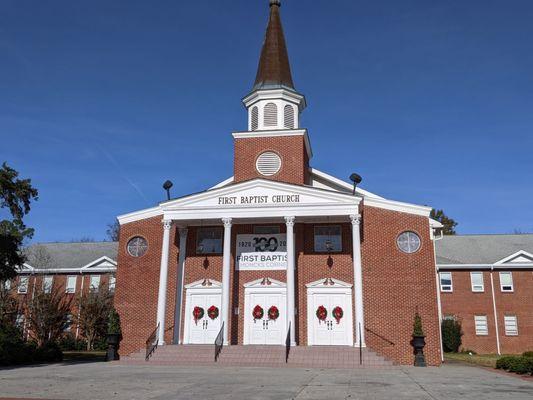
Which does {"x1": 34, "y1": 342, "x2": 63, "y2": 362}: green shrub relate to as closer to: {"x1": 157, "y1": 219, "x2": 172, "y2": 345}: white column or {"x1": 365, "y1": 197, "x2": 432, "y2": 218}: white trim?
{"x1": 157, "y1": 219, "x2": 172, "y2": 345}: white column

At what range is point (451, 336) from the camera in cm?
3416

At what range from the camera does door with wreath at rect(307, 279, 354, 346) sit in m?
23.3

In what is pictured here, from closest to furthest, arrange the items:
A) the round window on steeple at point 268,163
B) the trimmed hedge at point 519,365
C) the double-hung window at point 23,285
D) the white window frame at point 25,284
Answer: the trimmed hedge at point 519,365, the round window on steeple at point 268,163, the double-hung window at point 23,285, the white window frame at point 25,284

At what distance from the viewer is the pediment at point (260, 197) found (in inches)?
909

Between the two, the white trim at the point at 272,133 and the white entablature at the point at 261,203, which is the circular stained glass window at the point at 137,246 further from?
the white trim at the point at 272,133

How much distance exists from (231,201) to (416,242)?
8.63 m

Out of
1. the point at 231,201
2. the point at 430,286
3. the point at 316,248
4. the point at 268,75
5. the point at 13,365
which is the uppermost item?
the point at 268,75

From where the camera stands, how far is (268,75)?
28.7 meters

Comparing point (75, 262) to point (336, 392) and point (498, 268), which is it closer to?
point (498, 268)

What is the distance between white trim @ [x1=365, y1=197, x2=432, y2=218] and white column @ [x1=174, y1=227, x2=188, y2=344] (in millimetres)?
9045

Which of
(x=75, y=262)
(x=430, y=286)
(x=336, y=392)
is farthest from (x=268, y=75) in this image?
(x=75, y=262)

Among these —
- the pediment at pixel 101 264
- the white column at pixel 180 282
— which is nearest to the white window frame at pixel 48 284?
the pediment at pixel 101 264

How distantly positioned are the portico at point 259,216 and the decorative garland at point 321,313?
41.9 inches

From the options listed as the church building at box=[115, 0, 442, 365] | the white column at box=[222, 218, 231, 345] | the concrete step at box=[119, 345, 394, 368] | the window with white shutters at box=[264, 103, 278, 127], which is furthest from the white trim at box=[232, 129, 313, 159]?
the concrete step at box=[119, 345, 394, 368]
